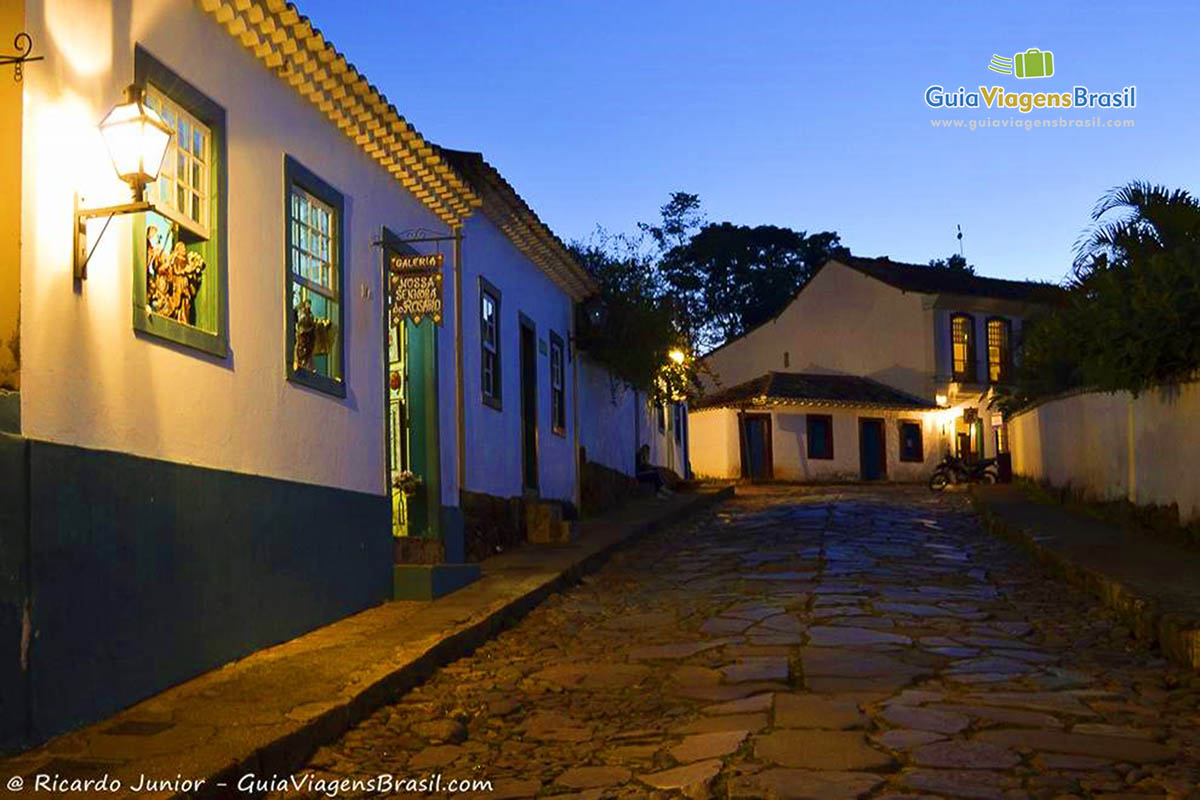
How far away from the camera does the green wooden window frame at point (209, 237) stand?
682 centimetres

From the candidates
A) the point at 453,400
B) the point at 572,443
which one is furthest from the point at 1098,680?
the point at 572,443

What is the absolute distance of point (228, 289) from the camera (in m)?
7.56

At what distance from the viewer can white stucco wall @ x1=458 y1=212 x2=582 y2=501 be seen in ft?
43.9

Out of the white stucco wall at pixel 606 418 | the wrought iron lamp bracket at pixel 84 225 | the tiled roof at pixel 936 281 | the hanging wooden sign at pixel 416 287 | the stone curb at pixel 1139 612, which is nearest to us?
the wrought iron lamp bracket at pixel 84 225

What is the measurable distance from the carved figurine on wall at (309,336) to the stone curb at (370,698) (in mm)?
2140

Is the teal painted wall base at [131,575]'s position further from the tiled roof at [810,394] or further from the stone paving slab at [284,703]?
the tiled roof at [810,394]

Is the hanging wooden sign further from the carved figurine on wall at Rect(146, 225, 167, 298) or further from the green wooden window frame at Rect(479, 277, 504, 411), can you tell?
the carved figurine on wall at Rect(146, 225, 167, 298)

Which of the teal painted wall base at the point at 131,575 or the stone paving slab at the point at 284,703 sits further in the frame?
the teal painted wall base at the point at 131,575

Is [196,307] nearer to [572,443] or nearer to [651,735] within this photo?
[651,735]

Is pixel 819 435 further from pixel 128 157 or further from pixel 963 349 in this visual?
pixel 128 157

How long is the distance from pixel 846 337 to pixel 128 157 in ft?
124

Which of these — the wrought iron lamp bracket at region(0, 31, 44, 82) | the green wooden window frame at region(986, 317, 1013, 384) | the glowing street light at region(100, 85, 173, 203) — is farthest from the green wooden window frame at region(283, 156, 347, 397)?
the green wooden window frame at region(986, 317, 1013, 384)

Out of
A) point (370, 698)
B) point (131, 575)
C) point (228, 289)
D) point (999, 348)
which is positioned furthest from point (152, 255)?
point (999, 348)

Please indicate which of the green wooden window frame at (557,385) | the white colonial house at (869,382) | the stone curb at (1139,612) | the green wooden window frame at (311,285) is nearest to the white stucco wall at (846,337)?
the white colonial house at (869,382)
